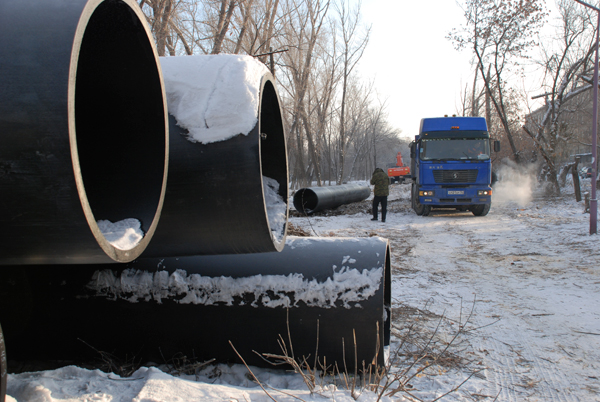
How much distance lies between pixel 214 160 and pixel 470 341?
284 centimetres

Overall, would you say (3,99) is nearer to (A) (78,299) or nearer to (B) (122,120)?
(B) (122,120)

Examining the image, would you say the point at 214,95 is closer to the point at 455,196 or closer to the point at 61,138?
the point at 61,138

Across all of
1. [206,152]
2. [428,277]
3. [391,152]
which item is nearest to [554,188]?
[428,277]

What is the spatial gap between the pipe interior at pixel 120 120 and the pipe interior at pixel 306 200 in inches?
498

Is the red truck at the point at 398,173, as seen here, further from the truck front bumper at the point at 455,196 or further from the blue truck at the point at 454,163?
the truck front bumper at the point at 455,196

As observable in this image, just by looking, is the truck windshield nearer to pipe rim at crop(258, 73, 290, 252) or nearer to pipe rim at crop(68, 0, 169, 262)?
pipe rim at crop(258, 73, 290, 252)

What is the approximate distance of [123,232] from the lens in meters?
1.64

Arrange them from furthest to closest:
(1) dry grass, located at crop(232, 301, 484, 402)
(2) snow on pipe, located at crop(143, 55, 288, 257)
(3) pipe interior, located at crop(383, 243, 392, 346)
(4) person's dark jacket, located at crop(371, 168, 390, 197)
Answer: (4) person's dark jacket, located at crop(371, 168, 390, 197)
(3) pipe interior, located at crop(383, 243, 392, 346)
(1) dry grass, located at crop(232, 301, 484, 402)
(2) snow on pipe, located at crop(143, 55, 288, 257)

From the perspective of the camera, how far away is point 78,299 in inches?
104

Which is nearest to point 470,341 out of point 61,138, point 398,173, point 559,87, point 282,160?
point 282,160

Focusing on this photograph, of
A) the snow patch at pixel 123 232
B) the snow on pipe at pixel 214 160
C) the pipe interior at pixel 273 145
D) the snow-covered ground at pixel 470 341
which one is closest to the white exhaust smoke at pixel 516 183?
the snow-covered ground at pixel 470 341

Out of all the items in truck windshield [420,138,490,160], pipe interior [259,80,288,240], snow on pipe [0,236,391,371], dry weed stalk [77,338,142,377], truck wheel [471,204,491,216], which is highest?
truck windshield [420,138,490,160]

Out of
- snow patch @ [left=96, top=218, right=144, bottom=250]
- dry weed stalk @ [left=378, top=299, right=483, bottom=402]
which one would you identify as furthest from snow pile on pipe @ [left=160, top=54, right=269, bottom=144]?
dry weed stalk @ [left=378, top=299, right=483, bottom=402]

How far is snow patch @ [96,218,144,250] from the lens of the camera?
5.09ft
